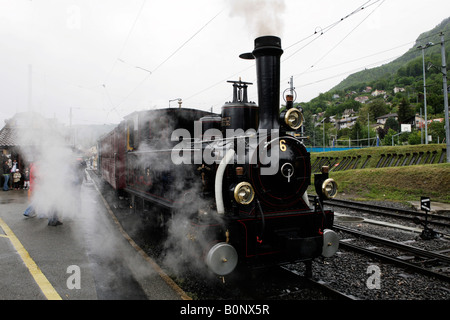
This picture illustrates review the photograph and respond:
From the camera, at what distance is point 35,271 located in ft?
15.1

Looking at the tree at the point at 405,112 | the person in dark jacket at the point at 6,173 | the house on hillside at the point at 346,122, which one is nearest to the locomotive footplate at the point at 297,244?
the person in dark jacket at the point at 6,173

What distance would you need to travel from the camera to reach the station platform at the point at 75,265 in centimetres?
399

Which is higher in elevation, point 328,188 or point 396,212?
point 328,188

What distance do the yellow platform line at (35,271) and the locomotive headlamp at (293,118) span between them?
3.67 meters

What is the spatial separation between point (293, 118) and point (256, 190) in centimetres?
121

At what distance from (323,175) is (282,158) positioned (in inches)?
32.3

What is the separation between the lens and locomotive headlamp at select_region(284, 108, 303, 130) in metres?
4.52

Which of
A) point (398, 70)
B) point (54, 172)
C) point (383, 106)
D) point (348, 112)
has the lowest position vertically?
point (54, 172)

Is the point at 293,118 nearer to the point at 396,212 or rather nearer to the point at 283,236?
the point at 283,236

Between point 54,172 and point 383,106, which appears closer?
point 54,172

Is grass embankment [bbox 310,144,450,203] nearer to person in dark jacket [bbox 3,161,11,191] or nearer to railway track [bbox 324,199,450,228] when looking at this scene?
railway track [bbox 324,199,450,228]

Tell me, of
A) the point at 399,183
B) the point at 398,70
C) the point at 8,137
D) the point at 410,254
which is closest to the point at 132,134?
the point at 410,254

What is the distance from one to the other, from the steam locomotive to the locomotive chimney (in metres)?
0.01
